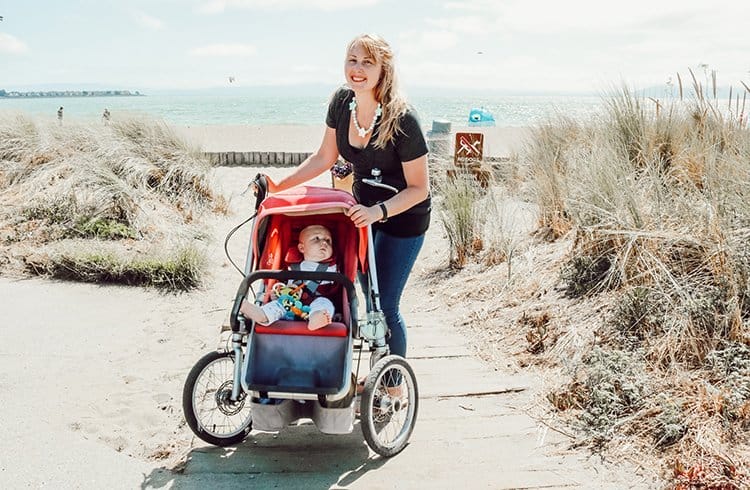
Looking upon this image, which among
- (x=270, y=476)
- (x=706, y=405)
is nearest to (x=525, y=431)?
(x=706, y=405)

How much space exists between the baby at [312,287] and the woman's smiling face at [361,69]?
2.38ft

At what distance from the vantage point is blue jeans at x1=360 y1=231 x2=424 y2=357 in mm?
3238

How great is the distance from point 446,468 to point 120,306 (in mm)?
3924

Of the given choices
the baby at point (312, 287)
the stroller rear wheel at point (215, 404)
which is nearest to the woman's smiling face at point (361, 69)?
the baby at point (312, 287)

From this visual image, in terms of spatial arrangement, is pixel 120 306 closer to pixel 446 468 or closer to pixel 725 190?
pixel 446 468

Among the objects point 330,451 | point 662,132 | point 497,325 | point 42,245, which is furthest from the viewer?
point 42,245

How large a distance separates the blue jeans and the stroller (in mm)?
106

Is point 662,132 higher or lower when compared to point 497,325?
higher

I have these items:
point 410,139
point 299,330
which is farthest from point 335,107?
point 299,330

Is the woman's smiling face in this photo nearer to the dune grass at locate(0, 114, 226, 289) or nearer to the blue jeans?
the blue jeans

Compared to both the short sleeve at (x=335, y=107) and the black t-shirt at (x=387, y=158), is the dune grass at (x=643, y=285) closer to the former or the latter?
the black t-shirt at (x=387, y=158)

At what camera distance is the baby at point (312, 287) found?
2.77 metres

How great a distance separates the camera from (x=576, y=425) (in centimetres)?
329

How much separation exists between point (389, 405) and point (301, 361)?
573 millimetres
